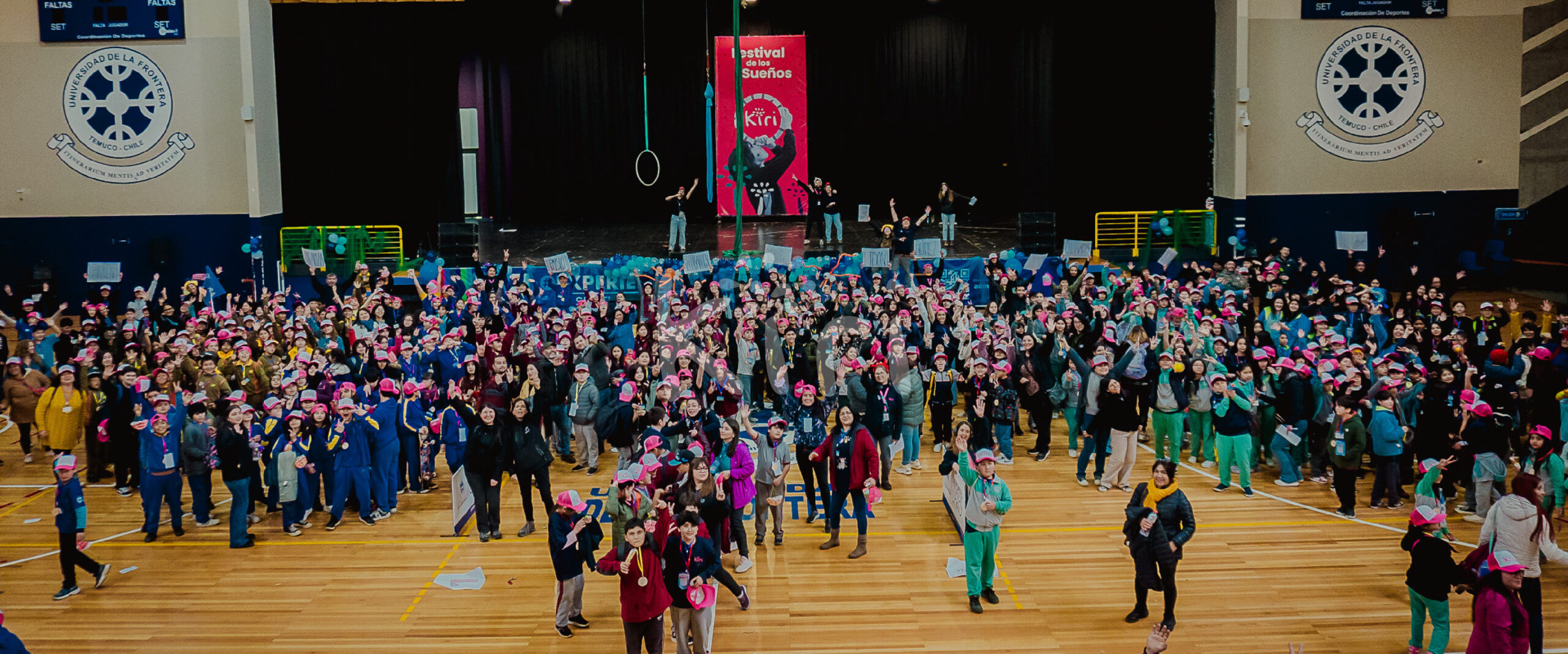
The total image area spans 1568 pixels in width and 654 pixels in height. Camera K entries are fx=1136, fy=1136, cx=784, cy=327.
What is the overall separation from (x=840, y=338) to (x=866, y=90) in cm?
1926

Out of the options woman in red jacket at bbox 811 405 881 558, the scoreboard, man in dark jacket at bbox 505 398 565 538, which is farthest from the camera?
the scoreboard

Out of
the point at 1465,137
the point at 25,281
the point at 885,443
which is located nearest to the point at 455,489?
the point at 885,443

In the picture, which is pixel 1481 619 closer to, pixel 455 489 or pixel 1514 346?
pixel 1514 346

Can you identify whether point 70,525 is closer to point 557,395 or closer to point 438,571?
point 438,571

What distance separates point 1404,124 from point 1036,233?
982 cm

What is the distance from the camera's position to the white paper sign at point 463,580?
11.4 m

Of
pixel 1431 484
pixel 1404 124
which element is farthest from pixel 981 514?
pixel 1404 124

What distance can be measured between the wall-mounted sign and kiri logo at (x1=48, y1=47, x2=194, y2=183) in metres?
26.3

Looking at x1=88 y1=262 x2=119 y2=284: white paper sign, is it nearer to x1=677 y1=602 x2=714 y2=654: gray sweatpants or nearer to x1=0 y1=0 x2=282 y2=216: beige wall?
x1=0 y1=0 x2=282 y2=216: beige wall

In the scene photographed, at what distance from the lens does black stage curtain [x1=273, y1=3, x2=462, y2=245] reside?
26.0 meters

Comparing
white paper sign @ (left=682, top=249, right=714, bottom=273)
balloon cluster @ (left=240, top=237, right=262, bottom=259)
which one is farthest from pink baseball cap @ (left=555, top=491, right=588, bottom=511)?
balloon cluster @ (left=240, top=237, right=262, bottom=259)

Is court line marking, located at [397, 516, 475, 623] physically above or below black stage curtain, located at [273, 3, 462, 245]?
below

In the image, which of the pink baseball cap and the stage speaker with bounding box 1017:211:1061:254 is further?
the stage speaker with bounding box 1017:211:1061:254

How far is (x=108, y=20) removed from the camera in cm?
2555
